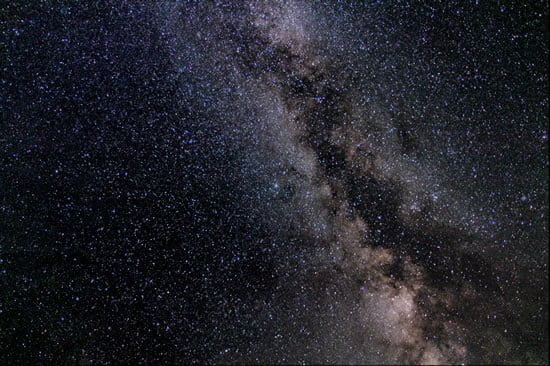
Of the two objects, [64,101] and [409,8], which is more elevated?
[409,8]

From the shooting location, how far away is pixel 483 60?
1787 millimetres

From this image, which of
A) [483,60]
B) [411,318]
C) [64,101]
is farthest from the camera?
[411,318]

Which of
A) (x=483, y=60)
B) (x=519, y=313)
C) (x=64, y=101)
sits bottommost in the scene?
(x=519, y=313)

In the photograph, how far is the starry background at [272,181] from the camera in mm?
1661

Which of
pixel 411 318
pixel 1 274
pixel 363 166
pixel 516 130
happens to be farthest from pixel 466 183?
pixel 1 274

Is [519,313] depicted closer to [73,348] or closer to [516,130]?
[516,130]

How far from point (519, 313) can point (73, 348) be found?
2.67 metres

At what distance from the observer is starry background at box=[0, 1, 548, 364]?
1661 millimetres

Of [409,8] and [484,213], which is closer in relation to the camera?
[409,8]

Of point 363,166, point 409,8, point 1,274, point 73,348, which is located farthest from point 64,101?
point 409,8

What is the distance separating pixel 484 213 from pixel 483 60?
2.86 ft

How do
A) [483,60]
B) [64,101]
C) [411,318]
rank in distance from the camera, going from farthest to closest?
1. [411,318]
2. [483,60]
3. [64,101]

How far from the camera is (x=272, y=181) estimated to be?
178 cm

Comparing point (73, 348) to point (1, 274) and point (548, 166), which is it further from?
point (548, 166)
